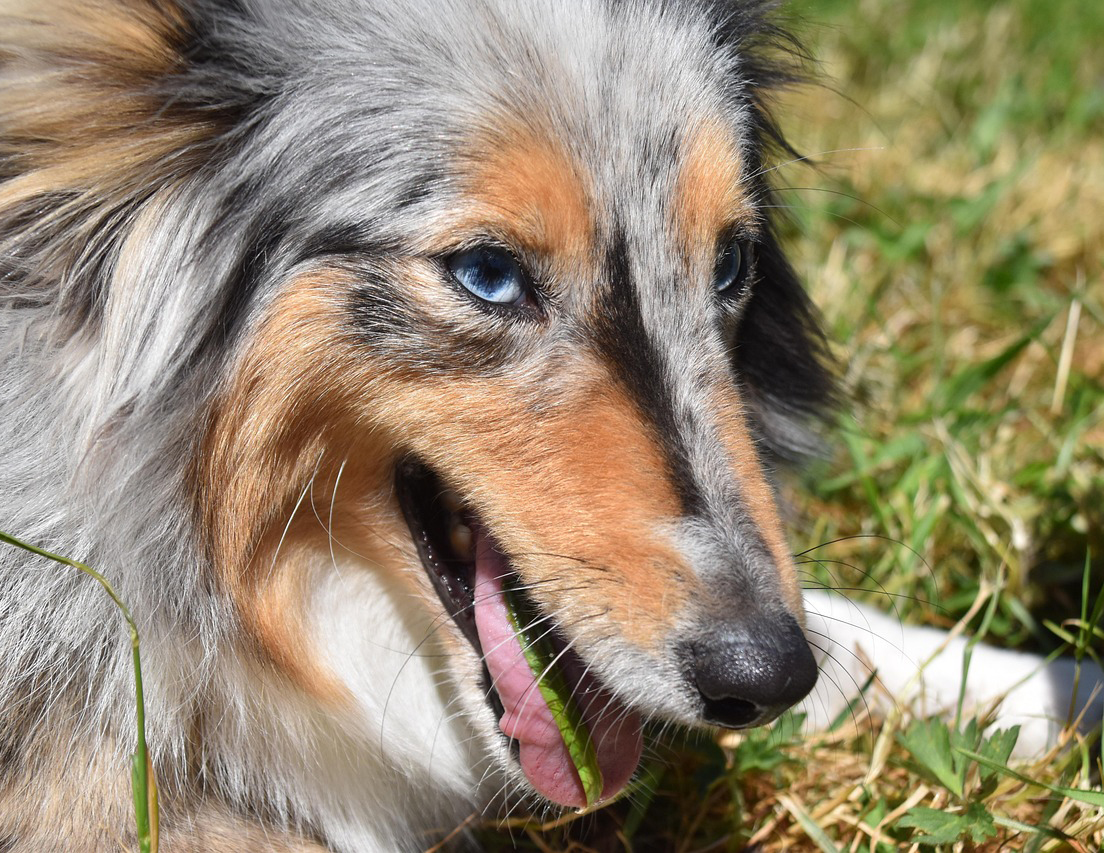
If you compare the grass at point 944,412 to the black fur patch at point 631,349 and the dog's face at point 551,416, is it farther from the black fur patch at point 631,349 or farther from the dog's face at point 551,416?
the black fur patch at point 631,349

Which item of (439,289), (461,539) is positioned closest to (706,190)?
(439,289)

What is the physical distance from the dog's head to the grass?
63 centimetres

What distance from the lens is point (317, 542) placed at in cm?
249

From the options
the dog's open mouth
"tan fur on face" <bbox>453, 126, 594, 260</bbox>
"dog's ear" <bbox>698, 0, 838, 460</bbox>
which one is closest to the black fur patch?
"tan fur on face" <bbox>453, 126, 594, 260</bbox>

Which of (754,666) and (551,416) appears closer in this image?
(754,666)

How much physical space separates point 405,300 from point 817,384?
150cm

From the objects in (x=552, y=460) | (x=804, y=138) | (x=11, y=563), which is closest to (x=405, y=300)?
(x=552, y=460)

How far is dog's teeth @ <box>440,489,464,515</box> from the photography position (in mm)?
2430

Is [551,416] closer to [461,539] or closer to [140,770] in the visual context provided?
[461,539]

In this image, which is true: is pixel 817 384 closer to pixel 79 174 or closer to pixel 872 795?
pixel 872 795

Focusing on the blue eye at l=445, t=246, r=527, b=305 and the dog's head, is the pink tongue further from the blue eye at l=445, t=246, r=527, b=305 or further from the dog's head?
the blue eye at l=445, t=246, r=527, b=305

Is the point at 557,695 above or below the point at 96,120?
below

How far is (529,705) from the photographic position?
2438 millimetres

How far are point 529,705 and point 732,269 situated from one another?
1.08m
